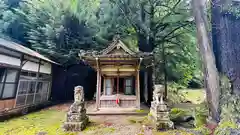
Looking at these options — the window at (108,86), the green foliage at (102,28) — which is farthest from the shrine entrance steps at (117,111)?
the green foliage at (102,28)

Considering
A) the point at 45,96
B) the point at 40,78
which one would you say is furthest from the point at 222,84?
the point at 45,96

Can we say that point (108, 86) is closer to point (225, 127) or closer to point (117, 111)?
point (117, 111)

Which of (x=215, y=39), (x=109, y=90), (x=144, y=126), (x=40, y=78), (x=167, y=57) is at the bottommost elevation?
(x=144, y=126)

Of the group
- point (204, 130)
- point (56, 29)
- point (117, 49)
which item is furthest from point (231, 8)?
point (56, 29)

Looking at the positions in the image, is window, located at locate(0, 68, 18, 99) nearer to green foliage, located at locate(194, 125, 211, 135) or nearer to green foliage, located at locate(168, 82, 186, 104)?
green foliage, located at locate(194, 125, 211, 135)

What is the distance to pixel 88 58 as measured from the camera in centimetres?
800

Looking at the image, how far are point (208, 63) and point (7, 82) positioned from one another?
831cm

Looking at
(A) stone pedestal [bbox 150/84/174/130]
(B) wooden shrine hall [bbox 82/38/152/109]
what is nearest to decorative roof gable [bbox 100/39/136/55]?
(B) wooden shrine hall [bbox 82/38/152/109]

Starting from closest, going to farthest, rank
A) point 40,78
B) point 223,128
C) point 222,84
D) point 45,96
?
point 223,128
point 222,84
point 40,78
point 45,96

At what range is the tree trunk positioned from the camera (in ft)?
14.9

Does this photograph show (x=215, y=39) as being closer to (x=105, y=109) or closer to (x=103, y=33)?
(x=105, y=109)

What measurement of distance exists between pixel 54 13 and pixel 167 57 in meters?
9.40

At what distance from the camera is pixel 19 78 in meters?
7.98

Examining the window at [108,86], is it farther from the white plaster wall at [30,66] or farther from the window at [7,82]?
the window at [7,82]
